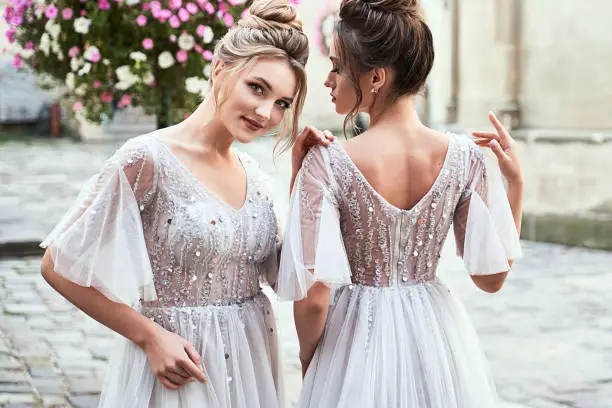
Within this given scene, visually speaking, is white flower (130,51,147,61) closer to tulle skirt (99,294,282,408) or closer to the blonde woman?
the blonde woman

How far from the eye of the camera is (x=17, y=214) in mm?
→ 11812

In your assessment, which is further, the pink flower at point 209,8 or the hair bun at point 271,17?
the pink flower at point 209,8

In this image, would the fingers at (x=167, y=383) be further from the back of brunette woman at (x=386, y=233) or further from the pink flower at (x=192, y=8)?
the pink flower at (x=192, y=8)

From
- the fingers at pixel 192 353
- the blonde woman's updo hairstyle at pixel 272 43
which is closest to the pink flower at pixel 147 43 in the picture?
the blonde woman's updo hairstyle at pixel 272 43

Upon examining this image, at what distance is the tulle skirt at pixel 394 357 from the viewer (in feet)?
8.71

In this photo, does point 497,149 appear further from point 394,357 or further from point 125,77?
point 125,77

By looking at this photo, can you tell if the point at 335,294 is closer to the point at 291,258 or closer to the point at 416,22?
the point at 291,258

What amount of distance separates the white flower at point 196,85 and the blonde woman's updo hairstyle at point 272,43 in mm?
1990

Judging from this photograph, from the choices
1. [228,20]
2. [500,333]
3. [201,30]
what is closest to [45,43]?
[201,30]

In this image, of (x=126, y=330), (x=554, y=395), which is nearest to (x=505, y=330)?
(x=554, y=395)

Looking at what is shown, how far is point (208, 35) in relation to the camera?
→ 15.9 feet

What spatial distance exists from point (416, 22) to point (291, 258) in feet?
2.48

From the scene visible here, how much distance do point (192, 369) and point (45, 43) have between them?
311 cm

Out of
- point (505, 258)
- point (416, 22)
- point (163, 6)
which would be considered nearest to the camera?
point (416, 22)
